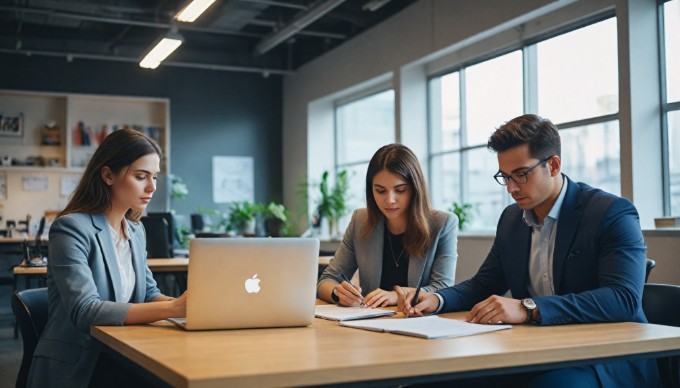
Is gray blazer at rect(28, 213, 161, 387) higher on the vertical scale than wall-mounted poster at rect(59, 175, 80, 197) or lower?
lower

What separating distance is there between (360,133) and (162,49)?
2872 mm

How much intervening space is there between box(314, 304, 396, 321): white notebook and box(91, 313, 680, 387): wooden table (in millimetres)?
226

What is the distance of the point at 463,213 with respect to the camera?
7.00m

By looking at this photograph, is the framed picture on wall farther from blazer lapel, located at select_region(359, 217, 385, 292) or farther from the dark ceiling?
blazer lapel, located at select_region(359, 217, 385, 292)

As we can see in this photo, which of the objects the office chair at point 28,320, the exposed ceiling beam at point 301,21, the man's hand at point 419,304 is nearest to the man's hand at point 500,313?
the man's hand at point 419,304

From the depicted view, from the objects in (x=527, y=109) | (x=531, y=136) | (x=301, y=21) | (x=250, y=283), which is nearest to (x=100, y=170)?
(x=250, y=283)

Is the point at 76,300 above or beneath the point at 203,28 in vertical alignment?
beneath

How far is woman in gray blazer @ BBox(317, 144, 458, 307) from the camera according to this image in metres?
2.96

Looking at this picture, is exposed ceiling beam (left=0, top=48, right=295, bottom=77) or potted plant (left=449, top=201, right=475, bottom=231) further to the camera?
exposed ceiling beam (left=0, top=48, right=295, bottom=77)

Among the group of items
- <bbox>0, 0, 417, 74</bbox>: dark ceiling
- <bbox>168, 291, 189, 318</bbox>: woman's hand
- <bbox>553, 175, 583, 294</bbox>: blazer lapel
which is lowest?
<bbox>168, 291, 189, 318</bbox>: woman's hand

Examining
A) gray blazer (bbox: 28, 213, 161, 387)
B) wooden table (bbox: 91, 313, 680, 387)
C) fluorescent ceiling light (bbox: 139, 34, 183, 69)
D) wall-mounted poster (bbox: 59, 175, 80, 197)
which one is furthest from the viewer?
wall-mounted poster (bbox: 59, 175, 80, 197)

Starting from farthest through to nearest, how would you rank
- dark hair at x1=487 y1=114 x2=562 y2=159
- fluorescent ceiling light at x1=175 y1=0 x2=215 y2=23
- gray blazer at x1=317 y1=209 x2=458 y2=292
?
fluorescent ceiling light at x1=175 y1=0 x2=215 y2=23 < gray blazer at x1=317 y1=209 x2=458 y2=292 < dark hair at x1=487 y1=114 x2=562 y2=159

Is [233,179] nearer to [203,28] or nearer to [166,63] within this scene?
[166,63]

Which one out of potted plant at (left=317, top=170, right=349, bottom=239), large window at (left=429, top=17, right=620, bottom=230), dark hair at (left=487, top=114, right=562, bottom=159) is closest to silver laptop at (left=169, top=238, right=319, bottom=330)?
dark hair at (left=487, top=114, right=562, bottom=159)
